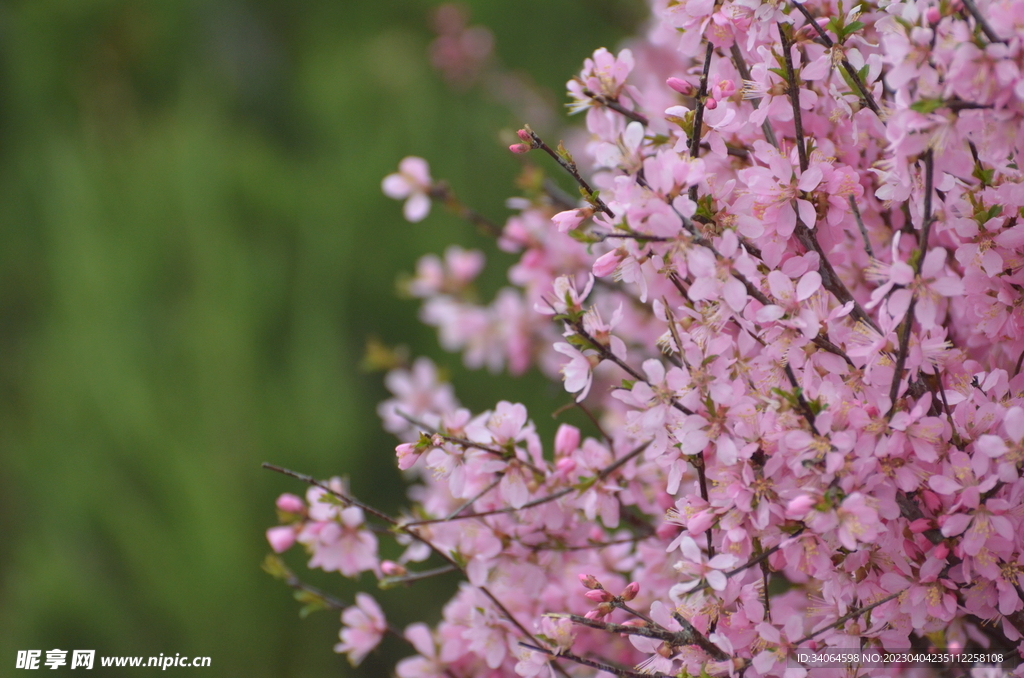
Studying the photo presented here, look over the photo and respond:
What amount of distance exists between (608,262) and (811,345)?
135mm

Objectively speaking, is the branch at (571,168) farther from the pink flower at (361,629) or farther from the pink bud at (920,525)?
the pink flower at (361,629)

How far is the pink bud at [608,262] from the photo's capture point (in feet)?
1.48

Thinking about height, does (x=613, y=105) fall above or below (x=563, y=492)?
above

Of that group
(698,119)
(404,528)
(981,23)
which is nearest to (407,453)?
(404,528)

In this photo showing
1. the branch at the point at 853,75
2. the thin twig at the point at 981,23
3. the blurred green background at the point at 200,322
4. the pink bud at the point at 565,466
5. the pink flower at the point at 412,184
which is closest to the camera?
the thin twig at the point at 981,23

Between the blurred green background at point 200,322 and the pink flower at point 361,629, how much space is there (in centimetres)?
47

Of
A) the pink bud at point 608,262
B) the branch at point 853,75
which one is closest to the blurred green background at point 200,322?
the pink bud at point 608,262

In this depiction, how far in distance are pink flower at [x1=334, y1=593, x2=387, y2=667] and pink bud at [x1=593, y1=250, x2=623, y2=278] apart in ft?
1.31

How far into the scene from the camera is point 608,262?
456 millimetres

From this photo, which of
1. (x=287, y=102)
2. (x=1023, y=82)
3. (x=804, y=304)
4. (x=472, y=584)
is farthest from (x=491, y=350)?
(x=287, y=102)

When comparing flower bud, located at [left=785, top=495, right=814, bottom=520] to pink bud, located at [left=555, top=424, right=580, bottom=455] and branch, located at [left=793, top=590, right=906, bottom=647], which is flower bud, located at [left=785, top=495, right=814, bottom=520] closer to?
branch, located at [left=793, top=590, right=906, bottom=647]

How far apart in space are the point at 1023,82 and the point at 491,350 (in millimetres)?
762

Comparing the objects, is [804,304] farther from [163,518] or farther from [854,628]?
[163,518]

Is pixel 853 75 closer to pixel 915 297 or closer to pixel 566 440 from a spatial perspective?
pixel 915 297
